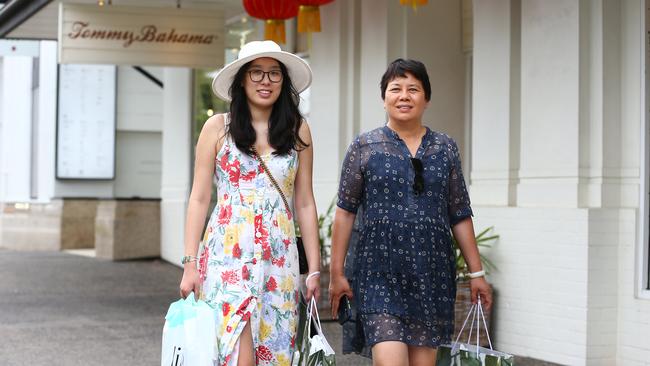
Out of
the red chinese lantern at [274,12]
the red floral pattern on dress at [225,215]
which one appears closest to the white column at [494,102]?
the red chinese lantern at [274,12]

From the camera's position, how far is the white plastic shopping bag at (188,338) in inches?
172

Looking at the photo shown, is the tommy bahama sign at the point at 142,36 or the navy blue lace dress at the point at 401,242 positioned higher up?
the tommy bahama sign at the point at 142,36

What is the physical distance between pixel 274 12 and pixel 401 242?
6.45m

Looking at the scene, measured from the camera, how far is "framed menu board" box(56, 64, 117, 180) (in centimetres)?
2198

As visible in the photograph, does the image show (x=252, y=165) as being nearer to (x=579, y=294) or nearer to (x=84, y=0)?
(x=579, y=294)

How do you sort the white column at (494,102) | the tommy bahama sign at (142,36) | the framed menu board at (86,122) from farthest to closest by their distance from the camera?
the framed menu board at (86,122)
the tommy bahama sign at (142,36)
the white column at (494,102)

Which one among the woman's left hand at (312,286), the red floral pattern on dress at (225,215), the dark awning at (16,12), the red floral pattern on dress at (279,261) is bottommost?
the woman's left hand at (312,286)

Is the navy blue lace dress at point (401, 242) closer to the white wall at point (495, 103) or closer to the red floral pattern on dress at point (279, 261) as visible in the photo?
the red floral pattern on dress at point (279, 261)

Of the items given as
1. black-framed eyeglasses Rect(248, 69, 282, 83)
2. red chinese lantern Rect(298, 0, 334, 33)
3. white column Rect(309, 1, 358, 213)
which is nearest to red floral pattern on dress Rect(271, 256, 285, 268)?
black-framed eyeglasses Rect(248, 69, 282, 83)

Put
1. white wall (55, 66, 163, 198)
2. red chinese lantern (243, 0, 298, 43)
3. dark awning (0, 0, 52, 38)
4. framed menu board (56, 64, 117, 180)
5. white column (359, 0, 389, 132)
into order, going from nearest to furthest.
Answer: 1. red chinese lantern (243, 0, 298, 43)
2. white column (359, 0, 389, 132)
3. dark awning (0, 0, 52, 38)
4. framed menu board (56, 64, 117, 180)
5. white wall (55, 66, 163, 198)

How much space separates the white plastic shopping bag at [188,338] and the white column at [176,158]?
12.2 meters

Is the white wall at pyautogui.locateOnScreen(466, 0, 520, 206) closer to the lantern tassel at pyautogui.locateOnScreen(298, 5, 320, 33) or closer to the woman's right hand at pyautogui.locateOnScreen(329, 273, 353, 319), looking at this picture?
the lantern tassel at pyautogui.locateOnScreen(298, 5, 320, 33)

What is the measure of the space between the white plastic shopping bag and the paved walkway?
364 centimetres

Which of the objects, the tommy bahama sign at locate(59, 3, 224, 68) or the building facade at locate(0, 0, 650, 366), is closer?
the building facade at locate(0, 0, 650, 366)
